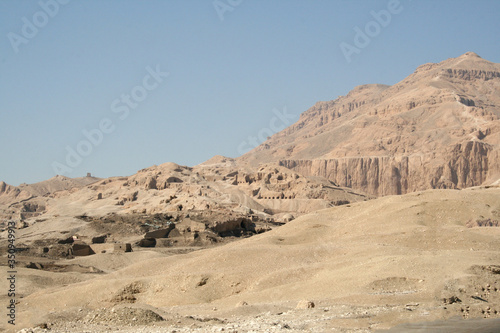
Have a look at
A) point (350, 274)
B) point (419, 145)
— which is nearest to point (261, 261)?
point (350, 274)

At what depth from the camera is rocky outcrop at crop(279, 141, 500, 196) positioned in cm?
7862

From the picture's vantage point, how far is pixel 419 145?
86.6 meters

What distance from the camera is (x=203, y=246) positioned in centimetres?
3391

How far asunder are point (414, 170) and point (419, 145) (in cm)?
652

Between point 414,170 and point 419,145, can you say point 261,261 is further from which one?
point 419,145

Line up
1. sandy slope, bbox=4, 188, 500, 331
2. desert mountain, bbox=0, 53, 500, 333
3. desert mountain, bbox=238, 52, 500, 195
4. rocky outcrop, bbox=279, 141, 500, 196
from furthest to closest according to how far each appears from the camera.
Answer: desert mountain, bbox=238, 52, 500, 195 → rocky outcrop, bbox=279, 141, 500, 196 → sandy slope, bbox=4, 188, 500, 331 → desert mountain, bbox=0, 53, 500, 333

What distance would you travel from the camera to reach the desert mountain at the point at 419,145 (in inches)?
3120

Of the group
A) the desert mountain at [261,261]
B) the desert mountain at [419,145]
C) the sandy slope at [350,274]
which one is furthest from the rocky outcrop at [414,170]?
the sandy slope at [350,274]

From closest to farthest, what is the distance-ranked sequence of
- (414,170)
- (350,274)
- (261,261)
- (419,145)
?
(350,274), (261,261), (414,170), (419,145)

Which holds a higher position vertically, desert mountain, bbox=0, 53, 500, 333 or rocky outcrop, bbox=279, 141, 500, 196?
rocky outcrop, bbox=279, 141, 500, 196

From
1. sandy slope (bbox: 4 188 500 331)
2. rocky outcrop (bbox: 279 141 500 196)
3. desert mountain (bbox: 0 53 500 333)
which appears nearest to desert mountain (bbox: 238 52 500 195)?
rocky outcrop (bbox: 279 141 500 196)

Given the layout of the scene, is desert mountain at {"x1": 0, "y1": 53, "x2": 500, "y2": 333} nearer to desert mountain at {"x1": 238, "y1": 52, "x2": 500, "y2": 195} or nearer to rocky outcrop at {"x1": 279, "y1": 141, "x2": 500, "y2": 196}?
rocky outcrop at {"x1": 279, "y1": 141, "x2": 500, "y2": 196}

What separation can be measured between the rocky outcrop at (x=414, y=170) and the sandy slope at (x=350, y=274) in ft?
186

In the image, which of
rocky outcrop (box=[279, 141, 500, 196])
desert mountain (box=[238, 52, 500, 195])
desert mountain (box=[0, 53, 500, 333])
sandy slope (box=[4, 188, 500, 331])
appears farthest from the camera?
desert mountain (box=[238, 52, 500, 195])
